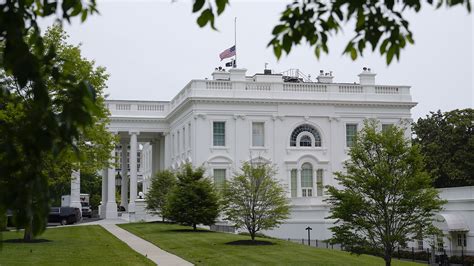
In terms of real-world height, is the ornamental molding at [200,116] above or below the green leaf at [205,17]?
above

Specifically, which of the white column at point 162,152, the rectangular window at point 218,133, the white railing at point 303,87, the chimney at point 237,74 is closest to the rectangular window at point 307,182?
the white railing at point 303,87

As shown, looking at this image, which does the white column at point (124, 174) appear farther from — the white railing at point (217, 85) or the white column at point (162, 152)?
the white railing at point (217, 85)

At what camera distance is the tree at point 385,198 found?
22250mm

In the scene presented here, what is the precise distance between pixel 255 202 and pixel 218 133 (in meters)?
22.4

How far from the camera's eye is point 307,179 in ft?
184

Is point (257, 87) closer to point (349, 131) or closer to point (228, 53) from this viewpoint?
point (228, 53)

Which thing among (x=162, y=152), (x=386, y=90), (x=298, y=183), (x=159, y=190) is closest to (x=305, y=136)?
(x=298, y=183)

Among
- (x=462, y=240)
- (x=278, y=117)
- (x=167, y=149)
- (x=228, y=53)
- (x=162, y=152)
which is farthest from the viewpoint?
(x=162, y=152)

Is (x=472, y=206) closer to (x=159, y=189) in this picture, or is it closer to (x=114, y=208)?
(x=159, y=189)

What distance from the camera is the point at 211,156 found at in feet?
177

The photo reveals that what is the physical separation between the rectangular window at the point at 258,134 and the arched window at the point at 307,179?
3957 mm

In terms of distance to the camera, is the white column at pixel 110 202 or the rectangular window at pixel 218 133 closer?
the rectangular window at pixel 218 133

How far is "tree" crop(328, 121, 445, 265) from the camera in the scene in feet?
73.0

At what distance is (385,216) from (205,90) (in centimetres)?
3330
